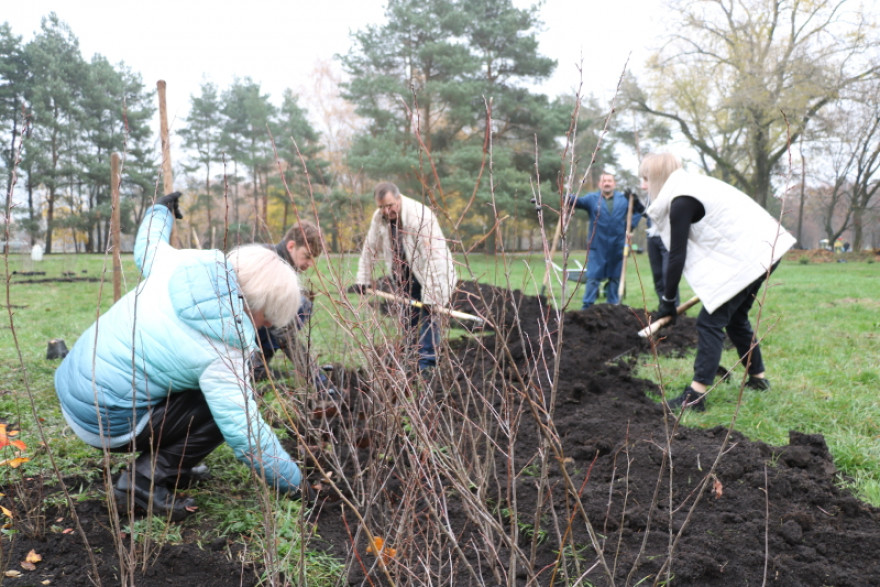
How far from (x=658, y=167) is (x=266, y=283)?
2519mm

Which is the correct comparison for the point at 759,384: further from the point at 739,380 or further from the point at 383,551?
the point at 383,551

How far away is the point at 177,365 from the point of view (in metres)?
2.08

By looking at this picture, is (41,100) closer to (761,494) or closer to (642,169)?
(642,169)

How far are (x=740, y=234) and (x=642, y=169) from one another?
726 mm

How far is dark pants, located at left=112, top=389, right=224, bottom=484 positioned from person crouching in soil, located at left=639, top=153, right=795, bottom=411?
242cm

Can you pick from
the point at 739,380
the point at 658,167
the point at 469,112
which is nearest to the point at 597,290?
the point at 739,380

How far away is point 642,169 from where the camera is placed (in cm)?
359

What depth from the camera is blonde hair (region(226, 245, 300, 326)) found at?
6.90 ft

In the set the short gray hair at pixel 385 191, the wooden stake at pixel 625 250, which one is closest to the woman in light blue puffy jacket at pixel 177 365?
the short gray hair at pixel 385 191

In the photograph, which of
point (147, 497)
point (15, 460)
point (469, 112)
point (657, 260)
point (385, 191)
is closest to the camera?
point (147, 497)

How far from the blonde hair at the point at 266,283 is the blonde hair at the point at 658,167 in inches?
93.6

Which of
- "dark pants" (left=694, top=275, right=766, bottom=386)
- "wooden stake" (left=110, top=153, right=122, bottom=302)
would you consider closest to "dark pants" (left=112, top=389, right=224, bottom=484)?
"wooden stake" (left=110, top=153, right=122, bottom=302)

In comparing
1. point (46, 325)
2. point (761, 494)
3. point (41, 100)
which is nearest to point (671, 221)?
point (761, 494)

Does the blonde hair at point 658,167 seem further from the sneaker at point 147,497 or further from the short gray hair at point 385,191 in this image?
the sneaker at point 147,497
